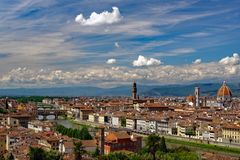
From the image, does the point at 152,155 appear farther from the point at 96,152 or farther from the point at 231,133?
the point at 231,133

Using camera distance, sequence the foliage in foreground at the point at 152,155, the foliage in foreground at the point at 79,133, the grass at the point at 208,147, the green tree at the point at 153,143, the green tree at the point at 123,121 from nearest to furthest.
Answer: the foliage in foreground at the point at 152,155 < the green tree at the point at 153,143 < the foliage in foreground at the point at 79,133 < the grass at the point at 208,147 < the green tree at the point at 123,121

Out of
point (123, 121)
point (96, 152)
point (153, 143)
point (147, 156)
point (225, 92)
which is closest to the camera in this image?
point (147, 156)

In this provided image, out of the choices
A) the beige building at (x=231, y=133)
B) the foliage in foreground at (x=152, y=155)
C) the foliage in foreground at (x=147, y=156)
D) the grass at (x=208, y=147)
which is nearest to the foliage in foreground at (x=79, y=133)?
the grass at (x=208, y=147)

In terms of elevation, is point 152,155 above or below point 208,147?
above

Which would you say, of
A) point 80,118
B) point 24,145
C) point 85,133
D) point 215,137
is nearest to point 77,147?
point 24,145

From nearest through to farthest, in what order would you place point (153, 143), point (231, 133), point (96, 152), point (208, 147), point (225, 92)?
point (153, 143), point (96, 152), point (208, 147), point (231, 133), point (225, 92)

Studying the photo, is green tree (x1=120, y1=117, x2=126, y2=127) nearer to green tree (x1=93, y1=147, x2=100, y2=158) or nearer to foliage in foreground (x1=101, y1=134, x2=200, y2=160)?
green tree (x1=93, y1=147, x2=100, y2=158)

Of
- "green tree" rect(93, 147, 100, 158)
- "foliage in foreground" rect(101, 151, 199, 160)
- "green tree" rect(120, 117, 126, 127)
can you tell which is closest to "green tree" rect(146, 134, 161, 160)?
"foliage in foreground" rect(101, 151, 199, 160)

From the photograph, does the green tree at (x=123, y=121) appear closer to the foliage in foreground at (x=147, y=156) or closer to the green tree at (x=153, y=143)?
the foliage in foreground at (x=147, y=156)

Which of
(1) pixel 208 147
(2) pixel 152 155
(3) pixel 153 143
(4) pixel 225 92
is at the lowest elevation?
(1) pixel 208 147

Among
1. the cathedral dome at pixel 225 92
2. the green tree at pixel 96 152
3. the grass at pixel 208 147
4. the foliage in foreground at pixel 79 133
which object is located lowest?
the grass at pixel 208 147

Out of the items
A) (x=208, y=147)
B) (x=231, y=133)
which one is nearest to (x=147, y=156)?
(x=208, y=147)

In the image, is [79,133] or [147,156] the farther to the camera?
[79,133]
